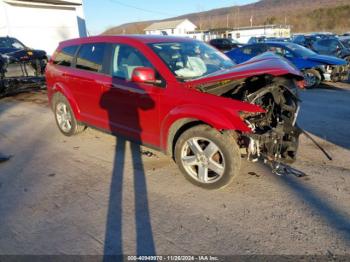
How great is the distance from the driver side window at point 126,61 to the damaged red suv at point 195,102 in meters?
0.01

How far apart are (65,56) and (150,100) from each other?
2.68 metres

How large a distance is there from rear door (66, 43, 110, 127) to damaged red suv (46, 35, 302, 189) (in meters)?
0.02

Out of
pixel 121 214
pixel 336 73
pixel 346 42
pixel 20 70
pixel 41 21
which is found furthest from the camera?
pixel 41 21

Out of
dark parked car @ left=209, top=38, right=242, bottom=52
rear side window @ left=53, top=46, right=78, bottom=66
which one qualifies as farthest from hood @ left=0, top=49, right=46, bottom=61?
dark parked car @ left=209, top=38, right=242, bottom=52

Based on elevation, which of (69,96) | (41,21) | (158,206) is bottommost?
(158,206)

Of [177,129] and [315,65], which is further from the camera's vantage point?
[315,65]

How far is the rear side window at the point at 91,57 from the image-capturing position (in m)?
4.98

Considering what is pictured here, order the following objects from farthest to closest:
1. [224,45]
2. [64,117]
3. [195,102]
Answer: [224,45], [64,117], [195,102]

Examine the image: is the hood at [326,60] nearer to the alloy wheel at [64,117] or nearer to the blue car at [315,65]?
the blue car at [315,65]

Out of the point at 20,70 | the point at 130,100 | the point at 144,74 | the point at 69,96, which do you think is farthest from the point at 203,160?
the point at 20,70

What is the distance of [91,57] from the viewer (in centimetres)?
520

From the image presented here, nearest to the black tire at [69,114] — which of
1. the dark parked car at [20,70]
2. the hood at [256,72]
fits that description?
the hood at [256,72]

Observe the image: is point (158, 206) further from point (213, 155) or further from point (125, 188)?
point (213, 155)

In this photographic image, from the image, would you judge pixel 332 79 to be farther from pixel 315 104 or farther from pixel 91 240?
pixel 91 240
